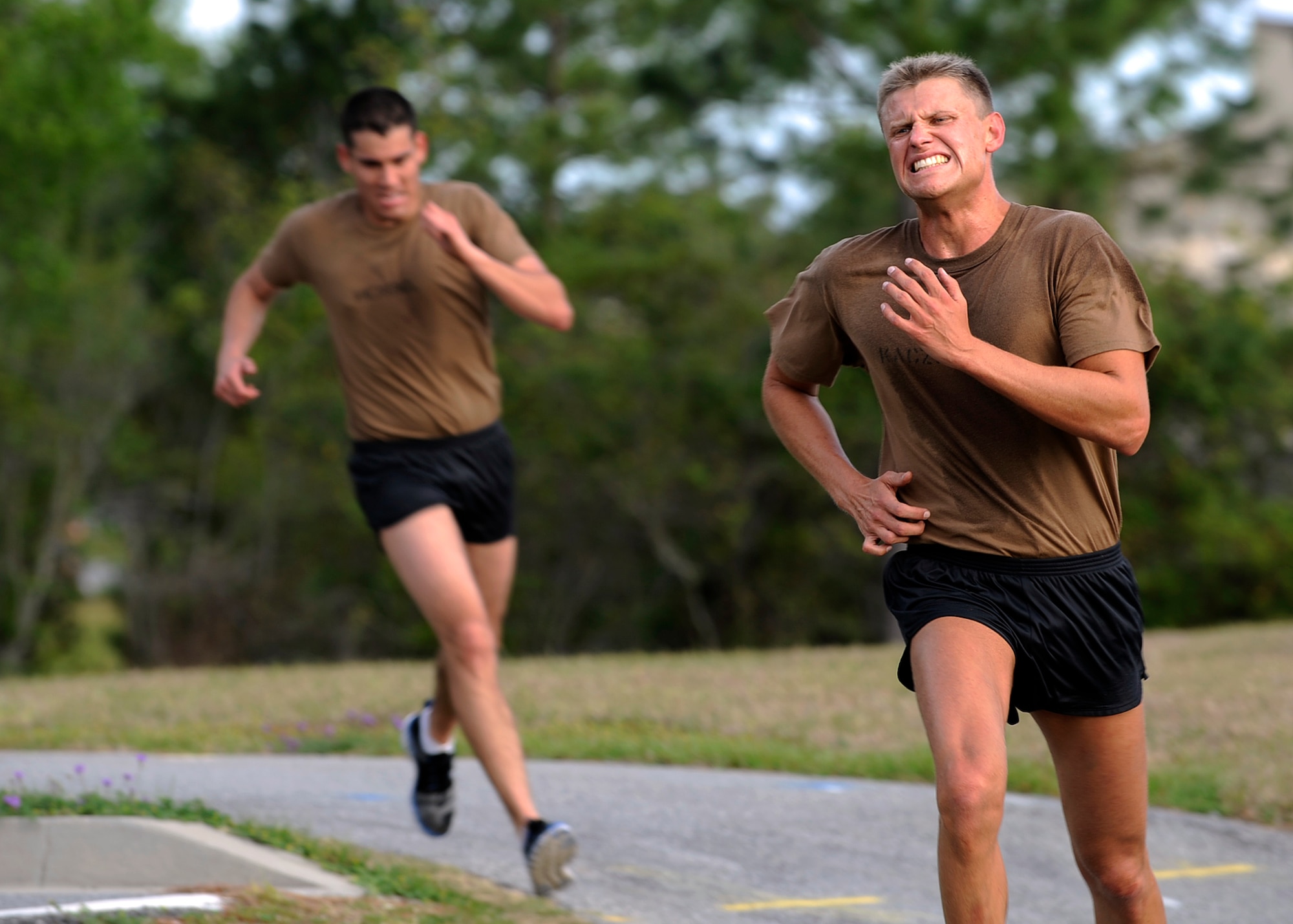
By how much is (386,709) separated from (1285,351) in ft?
54.8

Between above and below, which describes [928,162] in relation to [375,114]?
Answer: below

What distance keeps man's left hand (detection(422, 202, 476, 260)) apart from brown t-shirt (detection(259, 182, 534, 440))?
242 millimetres

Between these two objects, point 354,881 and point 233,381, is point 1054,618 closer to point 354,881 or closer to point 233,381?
point 354,881

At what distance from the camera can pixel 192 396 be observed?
29.6 m

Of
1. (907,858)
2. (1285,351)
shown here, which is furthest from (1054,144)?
(907,858)

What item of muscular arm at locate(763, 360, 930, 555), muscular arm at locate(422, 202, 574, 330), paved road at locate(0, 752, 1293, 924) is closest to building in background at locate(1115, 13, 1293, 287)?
paved road at locate(0, 752, 1293, 924)

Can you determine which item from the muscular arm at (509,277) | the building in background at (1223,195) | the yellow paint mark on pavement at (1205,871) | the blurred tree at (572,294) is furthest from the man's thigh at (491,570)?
the building in background at (1223,195)

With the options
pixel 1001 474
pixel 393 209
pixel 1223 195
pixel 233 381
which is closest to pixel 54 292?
pixel 1223 195

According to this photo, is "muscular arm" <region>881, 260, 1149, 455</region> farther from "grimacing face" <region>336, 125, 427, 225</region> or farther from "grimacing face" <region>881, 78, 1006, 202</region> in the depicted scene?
"grimacing face" <region>336, 125, 427, 225</region>

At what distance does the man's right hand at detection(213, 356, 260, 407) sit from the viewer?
5.70 meters

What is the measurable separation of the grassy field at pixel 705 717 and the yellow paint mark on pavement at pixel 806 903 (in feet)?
6.74

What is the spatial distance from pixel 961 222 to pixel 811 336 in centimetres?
46

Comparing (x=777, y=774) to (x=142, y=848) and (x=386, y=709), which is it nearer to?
(x=386, y=709)

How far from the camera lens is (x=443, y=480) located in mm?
5598
